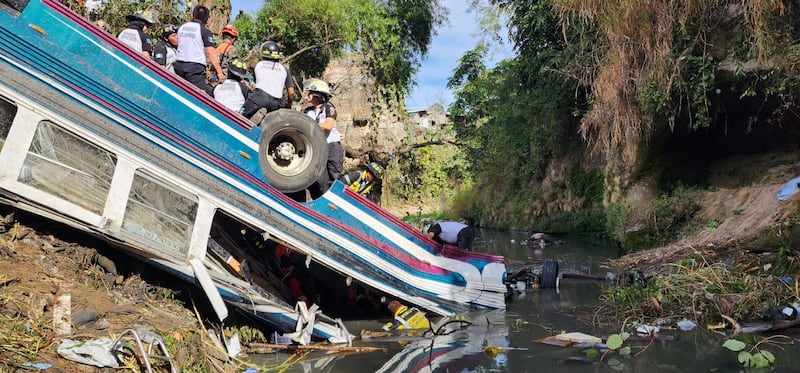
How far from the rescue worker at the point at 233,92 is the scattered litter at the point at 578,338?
3.63 metres

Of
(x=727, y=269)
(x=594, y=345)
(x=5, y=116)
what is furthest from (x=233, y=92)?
(x=727, y=269)

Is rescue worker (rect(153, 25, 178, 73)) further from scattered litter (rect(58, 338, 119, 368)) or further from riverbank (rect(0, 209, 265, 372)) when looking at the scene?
scattered litter (rect(58, 338, 119, 368))

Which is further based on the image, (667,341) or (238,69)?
(238,69)

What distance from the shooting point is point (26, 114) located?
178 inches

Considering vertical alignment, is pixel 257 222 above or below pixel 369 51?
below

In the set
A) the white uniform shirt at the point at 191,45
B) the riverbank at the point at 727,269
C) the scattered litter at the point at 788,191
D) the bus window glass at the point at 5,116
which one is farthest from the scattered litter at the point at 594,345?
the bus window glass at the point at 5,116

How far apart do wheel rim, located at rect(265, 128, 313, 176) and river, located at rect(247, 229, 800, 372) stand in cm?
166

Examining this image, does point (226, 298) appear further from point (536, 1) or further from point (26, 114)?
point (536, 1)

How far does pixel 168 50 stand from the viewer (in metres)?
6.53

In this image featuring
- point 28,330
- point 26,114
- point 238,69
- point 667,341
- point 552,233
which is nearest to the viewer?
point 28,330

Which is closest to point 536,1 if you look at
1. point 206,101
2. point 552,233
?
point 552,233

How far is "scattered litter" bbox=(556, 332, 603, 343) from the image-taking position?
5.31m

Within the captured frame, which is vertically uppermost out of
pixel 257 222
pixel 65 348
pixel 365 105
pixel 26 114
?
pixel 365 105

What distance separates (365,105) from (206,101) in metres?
15.0
